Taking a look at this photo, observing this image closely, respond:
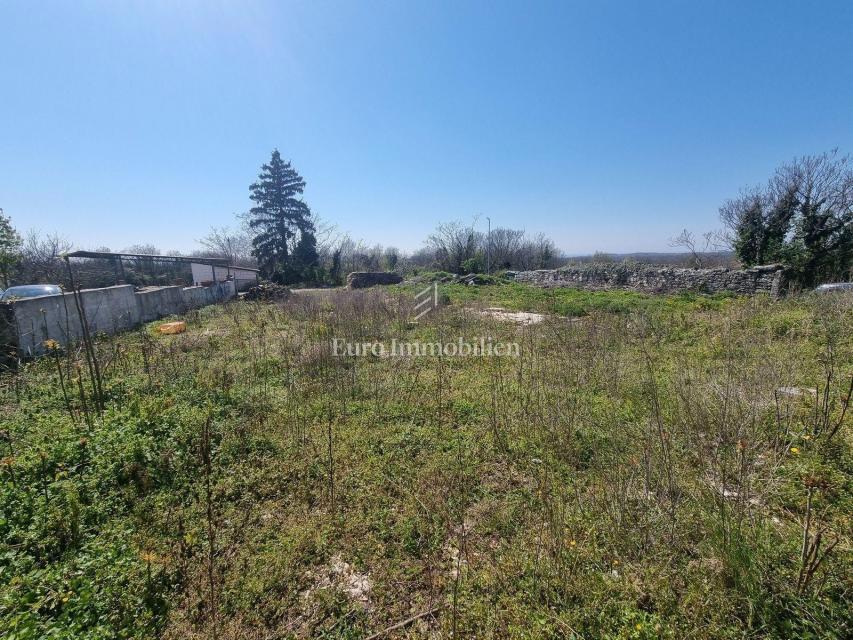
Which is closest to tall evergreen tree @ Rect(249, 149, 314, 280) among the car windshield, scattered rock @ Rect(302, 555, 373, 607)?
the car windshield

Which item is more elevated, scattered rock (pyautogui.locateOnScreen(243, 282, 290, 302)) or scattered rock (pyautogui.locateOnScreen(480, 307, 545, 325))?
scattered rock (pyautogui.locateOnScreen(243, 282, 290, 302))

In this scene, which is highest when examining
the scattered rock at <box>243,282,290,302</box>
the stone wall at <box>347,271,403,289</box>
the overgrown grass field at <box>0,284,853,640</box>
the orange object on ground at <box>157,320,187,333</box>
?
the stone wall at <box>347,271,403,289</box>

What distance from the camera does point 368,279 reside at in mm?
18297

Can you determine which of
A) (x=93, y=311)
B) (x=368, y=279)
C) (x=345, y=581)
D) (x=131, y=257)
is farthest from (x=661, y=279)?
(x=131, y=257)

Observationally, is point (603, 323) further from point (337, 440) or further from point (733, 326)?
point (337, 440)

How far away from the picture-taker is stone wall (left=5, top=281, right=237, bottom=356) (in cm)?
534

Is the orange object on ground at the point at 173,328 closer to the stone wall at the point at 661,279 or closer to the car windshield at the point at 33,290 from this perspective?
the car windshield at the point at 33,290

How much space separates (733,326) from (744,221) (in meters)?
11.7

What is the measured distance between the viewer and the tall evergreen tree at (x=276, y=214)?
2231 cm

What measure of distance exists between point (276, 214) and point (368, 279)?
974 centimetres

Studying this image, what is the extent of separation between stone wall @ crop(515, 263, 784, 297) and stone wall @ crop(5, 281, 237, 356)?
15196mm

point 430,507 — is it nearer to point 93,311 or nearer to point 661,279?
point 93,311

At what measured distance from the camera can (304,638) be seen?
1.61 meters

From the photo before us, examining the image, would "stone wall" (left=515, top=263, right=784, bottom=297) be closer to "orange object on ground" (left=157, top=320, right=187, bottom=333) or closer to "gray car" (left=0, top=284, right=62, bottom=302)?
"orange object on ground" (left=157, top=320, right=187, bottom=333)
